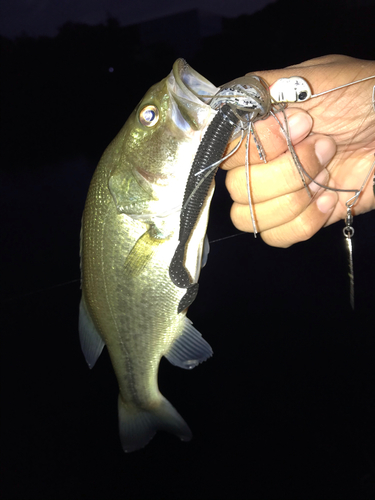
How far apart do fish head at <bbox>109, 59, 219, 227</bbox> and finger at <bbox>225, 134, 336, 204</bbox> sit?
0.39 meters

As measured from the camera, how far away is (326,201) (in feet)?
4.49

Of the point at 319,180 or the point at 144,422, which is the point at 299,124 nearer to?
the point at 319,180

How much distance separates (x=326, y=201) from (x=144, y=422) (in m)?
1.43

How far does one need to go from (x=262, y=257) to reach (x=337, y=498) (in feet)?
9.37

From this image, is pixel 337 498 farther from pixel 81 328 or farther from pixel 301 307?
pixel 81 328

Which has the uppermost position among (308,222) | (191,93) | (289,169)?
(191,93)

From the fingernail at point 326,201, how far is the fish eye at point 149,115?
33.0 inches

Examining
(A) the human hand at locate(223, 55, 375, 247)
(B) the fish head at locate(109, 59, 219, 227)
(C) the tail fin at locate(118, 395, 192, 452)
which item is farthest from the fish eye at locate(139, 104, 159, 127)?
(C) the tail fin at locate(118, 395, 192, 452)

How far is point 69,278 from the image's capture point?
12.4ft

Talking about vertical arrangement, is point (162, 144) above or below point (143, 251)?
above

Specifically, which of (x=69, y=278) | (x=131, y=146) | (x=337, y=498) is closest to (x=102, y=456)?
(x=69, y=278)

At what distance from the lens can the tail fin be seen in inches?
61.4

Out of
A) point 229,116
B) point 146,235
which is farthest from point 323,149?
point 146,235

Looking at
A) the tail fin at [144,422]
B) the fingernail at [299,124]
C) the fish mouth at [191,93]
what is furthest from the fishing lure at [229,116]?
the tail fin at [144,422]
